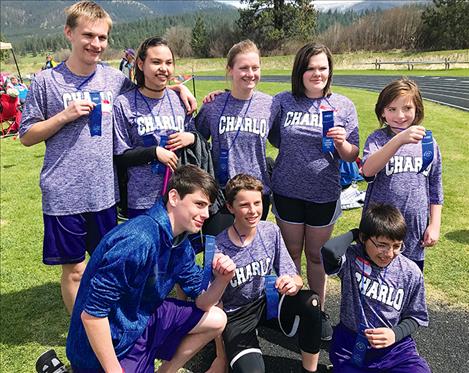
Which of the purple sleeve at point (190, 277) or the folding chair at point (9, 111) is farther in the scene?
the folding chair at point (9, 111)

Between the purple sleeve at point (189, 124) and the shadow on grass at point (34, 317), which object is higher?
the purple sleeve at point (189, 124)

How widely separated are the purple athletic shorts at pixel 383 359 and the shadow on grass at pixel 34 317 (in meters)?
2.29

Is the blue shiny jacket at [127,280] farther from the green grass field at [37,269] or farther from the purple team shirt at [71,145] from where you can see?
the green grass field at [37,269]

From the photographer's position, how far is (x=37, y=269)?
4.72 metres

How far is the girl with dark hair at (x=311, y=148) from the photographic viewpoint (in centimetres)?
302

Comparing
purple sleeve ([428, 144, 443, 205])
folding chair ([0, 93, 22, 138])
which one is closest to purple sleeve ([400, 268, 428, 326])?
purple sleeve ([428, 144, 443, 205])


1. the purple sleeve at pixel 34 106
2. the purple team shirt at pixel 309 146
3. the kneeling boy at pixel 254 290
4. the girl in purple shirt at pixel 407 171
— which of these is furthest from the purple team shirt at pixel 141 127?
the girl in purple shirt at pixel 407 171

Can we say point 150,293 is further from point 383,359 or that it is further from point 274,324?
point 383,359

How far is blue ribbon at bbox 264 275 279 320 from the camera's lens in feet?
8.93

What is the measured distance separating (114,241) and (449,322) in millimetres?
2985

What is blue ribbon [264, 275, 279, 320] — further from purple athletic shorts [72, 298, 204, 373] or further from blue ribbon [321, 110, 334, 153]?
blue ribbon [321, 110, 334, 153]

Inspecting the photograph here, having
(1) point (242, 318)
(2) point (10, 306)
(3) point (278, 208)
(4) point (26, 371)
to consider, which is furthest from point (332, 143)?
(2) point (10, 306)

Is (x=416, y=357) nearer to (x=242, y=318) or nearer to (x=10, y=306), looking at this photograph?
(x=242, y=318)

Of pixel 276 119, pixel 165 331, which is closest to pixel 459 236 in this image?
pixel 276 119
